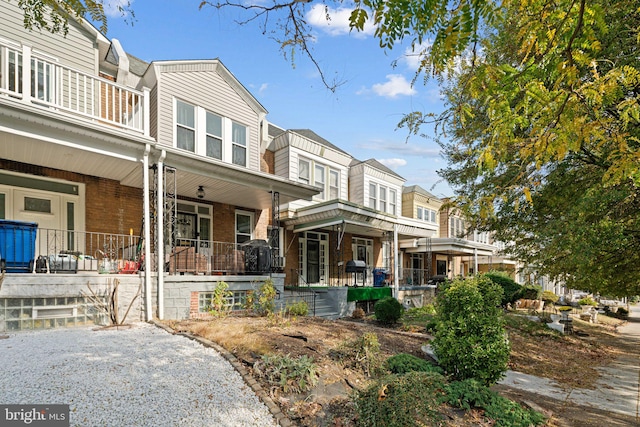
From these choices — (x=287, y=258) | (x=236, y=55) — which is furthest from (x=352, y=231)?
(x=236, y=55)

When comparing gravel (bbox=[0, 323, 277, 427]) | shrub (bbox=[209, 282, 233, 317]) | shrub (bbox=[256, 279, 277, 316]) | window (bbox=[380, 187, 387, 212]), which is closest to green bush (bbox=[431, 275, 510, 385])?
gravel (bbox=[0, 323, 277, 427])

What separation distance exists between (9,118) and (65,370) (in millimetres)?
5185

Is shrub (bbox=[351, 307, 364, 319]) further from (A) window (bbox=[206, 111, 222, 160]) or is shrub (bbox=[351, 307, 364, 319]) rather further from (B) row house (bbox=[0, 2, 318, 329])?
(A) window (bbox=[206, 111, 222, 160])

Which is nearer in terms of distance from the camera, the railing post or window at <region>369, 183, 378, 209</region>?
the railing post

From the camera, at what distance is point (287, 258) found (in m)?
16.0

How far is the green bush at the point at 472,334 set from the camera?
5.21 m

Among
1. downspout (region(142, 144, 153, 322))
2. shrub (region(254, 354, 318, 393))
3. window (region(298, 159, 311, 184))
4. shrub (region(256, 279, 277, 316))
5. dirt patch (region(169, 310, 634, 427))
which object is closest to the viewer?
dirt patch (region(169, 310, 634, 427))

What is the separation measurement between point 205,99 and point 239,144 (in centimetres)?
184

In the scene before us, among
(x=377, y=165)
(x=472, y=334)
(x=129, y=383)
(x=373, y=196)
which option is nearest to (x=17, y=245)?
(x=129, y=383)

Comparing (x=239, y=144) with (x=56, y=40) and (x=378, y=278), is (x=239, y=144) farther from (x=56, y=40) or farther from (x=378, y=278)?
(x=378, y=278)

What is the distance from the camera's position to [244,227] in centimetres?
1401

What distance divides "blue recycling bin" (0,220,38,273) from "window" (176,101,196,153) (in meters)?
4.99

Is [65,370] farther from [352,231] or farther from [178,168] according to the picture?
[352,231]

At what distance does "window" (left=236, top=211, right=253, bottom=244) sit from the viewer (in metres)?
13.8
